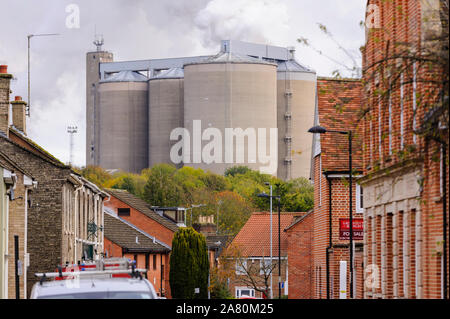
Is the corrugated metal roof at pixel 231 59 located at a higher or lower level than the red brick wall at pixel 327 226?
higher

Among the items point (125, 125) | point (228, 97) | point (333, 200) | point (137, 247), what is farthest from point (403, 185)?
point (125, 125)

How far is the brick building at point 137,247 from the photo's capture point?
214 ft

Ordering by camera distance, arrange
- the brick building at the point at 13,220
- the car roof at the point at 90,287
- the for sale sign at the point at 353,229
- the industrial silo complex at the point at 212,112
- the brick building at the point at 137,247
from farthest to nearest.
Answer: the industrial silo complex at the point at 212,112, the brick building at the point at 137,247, the for sale sign at the point at 353,229, the brick building at the point at 13,220, the car roof at the point at 90,287

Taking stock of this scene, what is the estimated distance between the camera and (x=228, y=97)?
14438cm

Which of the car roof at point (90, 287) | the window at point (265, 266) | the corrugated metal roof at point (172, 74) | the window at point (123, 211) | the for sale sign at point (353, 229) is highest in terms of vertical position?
the corrugated metal roof at point (172, 74)

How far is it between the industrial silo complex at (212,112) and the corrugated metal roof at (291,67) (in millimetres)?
150

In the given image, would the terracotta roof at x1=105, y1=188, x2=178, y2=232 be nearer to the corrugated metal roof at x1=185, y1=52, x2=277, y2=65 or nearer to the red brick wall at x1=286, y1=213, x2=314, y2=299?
the red brick wall at x1=286, y1=213, x2=314, y2=299

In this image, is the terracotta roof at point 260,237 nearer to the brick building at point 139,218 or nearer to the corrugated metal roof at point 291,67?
the brick building at point 139,218

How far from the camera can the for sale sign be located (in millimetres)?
38875

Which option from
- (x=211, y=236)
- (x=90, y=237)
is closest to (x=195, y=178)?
(x=211, y=236)

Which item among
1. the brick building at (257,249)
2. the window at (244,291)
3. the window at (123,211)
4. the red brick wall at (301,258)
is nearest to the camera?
the red brick wall at (301,258)

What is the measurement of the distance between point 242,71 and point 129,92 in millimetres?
31693

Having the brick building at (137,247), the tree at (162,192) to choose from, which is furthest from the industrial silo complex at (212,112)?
the brick building at (137,247)

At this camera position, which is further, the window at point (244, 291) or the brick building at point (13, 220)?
the window at point (244, 291)
